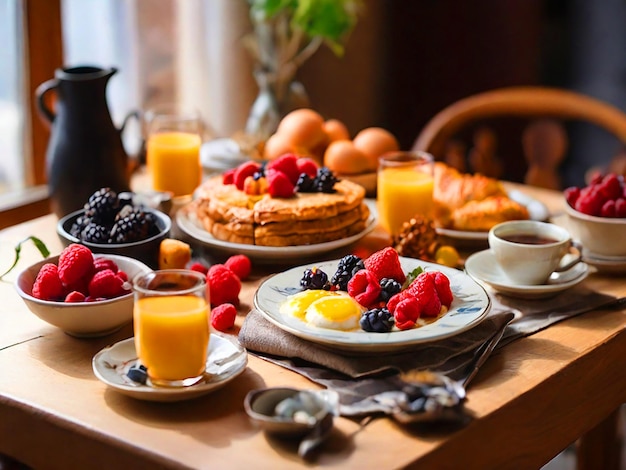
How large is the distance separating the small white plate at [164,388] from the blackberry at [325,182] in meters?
0.51

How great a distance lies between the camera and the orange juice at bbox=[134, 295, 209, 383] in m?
1.17

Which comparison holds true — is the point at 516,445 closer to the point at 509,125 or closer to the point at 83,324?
the point at 83,324

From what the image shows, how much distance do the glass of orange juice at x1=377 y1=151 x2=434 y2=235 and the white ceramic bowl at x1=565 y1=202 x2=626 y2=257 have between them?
0.29 m

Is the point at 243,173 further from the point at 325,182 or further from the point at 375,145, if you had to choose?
the point at 375,145

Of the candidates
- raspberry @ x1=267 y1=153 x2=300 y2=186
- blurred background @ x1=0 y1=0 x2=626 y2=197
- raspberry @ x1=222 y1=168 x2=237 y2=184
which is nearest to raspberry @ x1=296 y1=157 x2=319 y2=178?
raspberry @ x1=267 y1=153 x2=300 y2=186

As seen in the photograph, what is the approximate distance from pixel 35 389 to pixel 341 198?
71 centimetres

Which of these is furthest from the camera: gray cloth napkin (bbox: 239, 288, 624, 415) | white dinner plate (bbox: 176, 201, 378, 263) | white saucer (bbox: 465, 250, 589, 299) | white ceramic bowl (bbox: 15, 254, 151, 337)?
white dinner plate (bbox: 176, 201, 378, 263)

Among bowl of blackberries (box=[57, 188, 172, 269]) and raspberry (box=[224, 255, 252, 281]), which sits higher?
bowl of blackberries (box=[57, 188, 172, 269])

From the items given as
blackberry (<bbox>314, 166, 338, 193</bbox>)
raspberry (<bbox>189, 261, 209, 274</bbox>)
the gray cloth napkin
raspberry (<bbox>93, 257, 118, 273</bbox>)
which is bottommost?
the gray cloth napkin

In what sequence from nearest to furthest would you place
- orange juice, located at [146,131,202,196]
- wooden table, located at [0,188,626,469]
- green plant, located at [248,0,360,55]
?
wooden table, located at [0,188,626,469] < orange juice, located at [146,131,202,196] < green plant, located at [248,0,360,55]

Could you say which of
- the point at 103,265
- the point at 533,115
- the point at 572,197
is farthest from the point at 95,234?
the point at 533,115

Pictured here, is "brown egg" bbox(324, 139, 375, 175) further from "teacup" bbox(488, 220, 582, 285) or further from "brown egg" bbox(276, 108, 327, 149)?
"teacup" bbox(488, 220, 582, 285)

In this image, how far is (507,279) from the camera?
158 cm

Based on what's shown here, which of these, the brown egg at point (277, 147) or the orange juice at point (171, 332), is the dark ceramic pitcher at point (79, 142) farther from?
the orange juice at point (171, 332)
